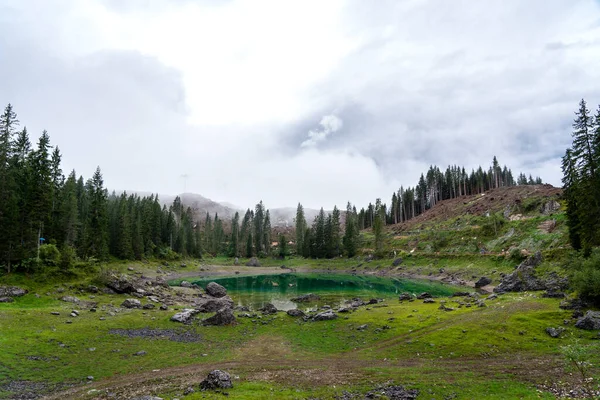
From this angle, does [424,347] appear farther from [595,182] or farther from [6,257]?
[6,257]

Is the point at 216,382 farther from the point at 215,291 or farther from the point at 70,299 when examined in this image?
the point at 215,291

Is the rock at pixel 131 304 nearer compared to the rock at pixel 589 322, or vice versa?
the rock at pixel 589 322

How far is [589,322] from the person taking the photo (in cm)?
3062

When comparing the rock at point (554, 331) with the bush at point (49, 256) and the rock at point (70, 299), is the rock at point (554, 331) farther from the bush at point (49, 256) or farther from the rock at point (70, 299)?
the bush at point (49, 256)

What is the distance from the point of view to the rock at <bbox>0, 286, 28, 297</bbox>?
42.7 metres

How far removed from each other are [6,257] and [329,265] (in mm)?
121685

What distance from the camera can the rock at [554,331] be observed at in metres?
29.8

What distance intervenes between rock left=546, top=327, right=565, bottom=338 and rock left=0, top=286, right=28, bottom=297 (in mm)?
62057

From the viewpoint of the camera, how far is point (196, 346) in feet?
103

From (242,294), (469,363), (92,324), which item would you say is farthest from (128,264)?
(469,363)

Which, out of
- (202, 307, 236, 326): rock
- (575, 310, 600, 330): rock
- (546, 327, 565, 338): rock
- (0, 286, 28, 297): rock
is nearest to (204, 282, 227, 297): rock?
(202, 307, 236, 326): rock

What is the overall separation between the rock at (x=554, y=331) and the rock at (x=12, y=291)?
62.1 meters

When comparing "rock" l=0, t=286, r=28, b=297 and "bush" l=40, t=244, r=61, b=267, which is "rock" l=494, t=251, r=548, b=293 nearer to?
"rock" l=0, t=286, r=28, b=297

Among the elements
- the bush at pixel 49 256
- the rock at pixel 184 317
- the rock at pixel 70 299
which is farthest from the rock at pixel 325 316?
the bush at pixel 49 256
